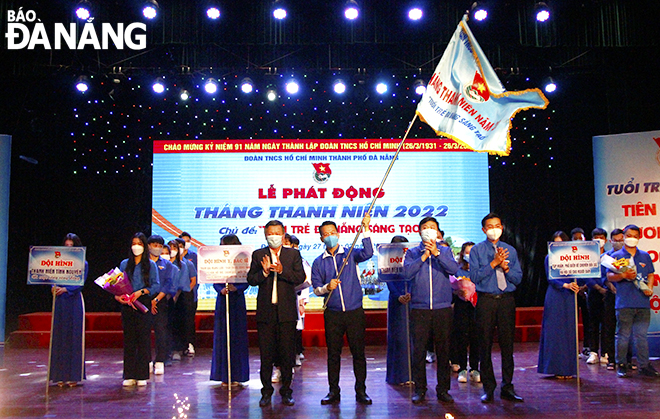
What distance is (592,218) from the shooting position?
10.5 meters

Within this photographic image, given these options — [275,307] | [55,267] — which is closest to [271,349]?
[275,307]

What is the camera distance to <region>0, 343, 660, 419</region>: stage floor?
4.75m

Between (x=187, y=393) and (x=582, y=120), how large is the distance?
328 inches

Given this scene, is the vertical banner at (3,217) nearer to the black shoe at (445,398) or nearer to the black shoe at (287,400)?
the black shoe at (287,400)

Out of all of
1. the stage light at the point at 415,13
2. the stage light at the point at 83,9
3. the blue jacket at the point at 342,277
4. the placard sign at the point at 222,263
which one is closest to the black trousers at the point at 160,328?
the placard sign at the point at 222,263

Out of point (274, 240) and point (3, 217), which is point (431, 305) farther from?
point (3, 217)

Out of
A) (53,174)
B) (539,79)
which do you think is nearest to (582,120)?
(539,79)

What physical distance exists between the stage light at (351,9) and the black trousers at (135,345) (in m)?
4.52

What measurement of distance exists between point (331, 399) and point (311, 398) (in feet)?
1.04

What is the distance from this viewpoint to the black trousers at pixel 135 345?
591 cm

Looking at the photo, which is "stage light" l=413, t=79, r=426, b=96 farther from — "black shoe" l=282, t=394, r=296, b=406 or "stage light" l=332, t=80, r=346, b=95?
"black shoe" l=282, t=394, r=296, b=406

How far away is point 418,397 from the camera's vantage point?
506cm

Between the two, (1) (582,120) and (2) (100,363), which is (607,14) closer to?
(1) (582,120)

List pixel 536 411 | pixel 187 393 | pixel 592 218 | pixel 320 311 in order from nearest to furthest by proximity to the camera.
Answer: pixel 536 411 → pixel 187 393 → pixel 320 311 → pixel 592 218
